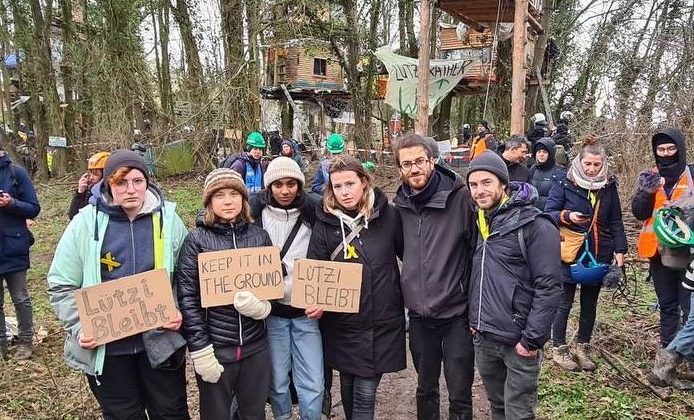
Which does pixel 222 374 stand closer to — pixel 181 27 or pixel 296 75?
pixel 181 27

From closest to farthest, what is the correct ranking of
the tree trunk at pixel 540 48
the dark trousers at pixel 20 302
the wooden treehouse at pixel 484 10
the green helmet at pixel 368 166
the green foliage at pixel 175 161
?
the green helmet at pixel 368 166 → the dark trousers at pixel 20 302 → the wooden treehouse at pixel 484 10 → the tree trunk at pixel 540 48 → the green foliage at pixel 175 161

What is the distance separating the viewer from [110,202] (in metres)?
2.76

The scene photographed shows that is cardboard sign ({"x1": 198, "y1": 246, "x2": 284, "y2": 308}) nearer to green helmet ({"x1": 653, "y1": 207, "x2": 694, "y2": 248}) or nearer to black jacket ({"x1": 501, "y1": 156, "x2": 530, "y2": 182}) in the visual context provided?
green helmet ({"x1": 653, "y1": 207, "x2": 694, "y2": 248})

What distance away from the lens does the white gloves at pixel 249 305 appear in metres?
2.80

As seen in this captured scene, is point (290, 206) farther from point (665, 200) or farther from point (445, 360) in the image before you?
point (665, 200)

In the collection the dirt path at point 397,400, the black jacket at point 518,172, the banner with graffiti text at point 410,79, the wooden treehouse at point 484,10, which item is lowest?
the dirt path at point 397,400

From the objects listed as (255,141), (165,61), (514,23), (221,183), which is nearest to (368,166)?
(255,141)

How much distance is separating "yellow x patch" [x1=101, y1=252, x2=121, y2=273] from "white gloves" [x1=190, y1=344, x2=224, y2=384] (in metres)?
0.60

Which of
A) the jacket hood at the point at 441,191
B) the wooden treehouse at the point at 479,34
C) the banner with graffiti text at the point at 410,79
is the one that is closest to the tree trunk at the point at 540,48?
the wooden treehouse at the point at 479,34

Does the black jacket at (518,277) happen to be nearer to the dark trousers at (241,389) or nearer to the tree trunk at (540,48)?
the dark trousers at (241,389)

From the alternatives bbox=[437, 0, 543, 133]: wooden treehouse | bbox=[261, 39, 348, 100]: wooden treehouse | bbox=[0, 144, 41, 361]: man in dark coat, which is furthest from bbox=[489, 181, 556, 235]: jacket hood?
bbox=[261, 39, 348, 100]: wooden treehouse

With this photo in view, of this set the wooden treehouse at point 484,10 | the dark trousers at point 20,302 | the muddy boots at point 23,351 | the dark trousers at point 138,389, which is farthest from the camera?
the wooden treehouse at point 484,10

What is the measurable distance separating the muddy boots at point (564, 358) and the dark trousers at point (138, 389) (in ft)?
10.4

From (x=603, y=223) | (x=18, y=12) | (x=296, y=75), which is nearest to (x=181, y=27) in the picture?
(x=18, y=12)
